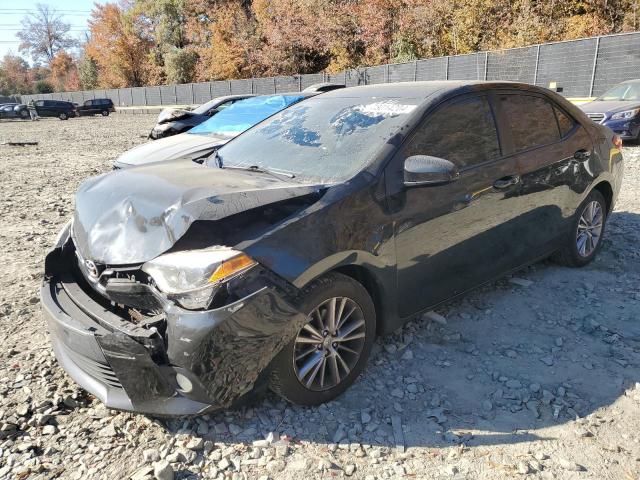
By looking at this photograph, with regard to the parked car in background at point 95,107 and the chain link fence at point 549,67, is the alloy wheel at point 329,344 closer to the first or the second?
the chain link fence at point 549,67

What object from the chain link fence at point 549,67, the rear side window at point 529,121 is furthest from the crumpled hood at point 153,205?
the chain link fence at point 549,67

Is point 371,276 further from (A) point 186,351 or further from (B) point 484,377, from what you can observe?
(A) point 186,351

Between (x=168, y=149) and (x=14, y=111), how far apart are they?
127 ft

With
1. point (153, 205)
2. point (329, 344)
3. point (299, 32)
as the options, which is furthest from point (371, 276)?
point (299, 32)

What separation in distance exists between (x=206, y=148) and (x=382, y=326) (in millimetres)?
4566

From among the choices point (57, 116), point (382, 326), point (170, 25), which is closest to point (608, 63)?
point (382, 326)

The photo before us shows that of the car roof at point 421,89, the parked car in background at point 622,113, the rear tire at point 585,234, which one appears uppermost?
the car roof at point 421,89

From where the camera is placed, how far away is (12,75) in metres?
90.9

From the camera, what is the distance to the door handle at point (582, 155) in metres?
4.24

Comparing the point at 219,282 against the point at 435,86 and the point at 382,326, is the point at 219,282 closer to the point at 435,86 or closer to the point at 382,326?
the point at 382,326

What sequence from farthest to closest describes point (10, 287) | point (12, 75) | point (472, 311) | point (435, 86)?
point (12, 75), point (10, 287), point (472, 311), point (435, 86)

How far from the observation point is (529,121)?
3.95 m

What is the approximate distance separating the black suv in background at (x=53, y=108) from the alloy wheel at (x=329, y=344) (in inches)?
1690

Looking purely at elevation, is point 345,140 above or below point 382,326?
above
